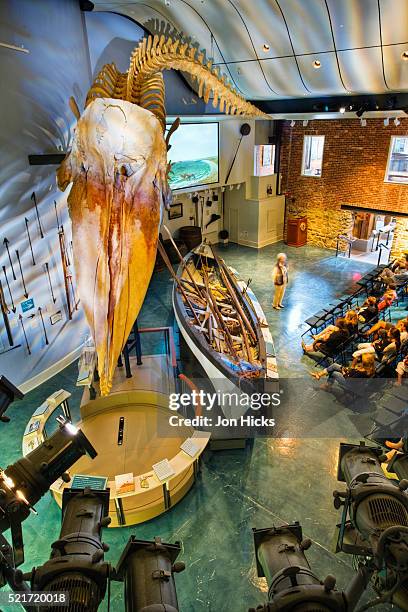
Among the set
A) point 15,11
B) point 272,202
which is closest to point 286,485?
point 15,11

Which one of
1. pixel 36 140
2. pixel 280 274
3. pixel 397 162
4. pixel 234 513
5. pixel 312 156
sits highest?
pixel 36 140

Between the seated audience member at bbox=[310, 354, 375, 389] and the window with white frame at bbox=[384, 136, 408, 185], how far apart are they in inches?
286

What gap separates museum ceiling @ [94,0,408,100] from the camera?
672 centimetres

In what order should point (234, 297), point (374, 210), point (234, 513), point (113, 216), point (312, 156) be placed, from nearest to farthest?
point (113, 216), point (234, 513), point (234, 297), point (374, 210), point (312, 156)

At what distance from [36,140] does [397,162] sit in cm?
981

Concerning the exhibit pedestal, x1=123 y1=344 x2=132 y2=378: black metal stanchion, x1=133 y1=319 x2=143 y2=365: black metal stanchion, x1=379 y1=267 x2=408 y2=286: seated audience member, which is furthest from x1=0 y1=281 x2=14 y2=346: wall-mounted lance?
the exhibit pedestal

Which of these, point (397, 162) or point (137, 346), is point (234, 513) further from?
point (397, 162)

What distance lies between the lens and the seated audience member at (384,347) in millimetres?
6426

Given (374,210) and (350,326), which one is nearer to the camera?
(350,326)

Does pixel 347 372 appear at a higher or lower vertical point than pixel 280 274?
lower

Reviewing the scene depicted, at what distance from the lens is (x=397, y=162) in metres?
11.7

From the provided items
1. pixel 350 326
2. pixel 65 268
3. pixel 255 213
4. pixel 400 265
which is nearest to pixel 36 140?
pixel 65 268

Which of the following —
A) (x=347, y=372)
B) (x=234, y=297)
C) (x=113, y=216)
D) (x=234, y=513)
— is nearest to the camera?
(x=113, y=216)

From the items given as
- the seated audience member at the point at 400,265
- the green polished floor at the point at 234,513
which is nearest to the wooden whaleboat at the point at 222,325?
the green polished floor at the point at 234,513
